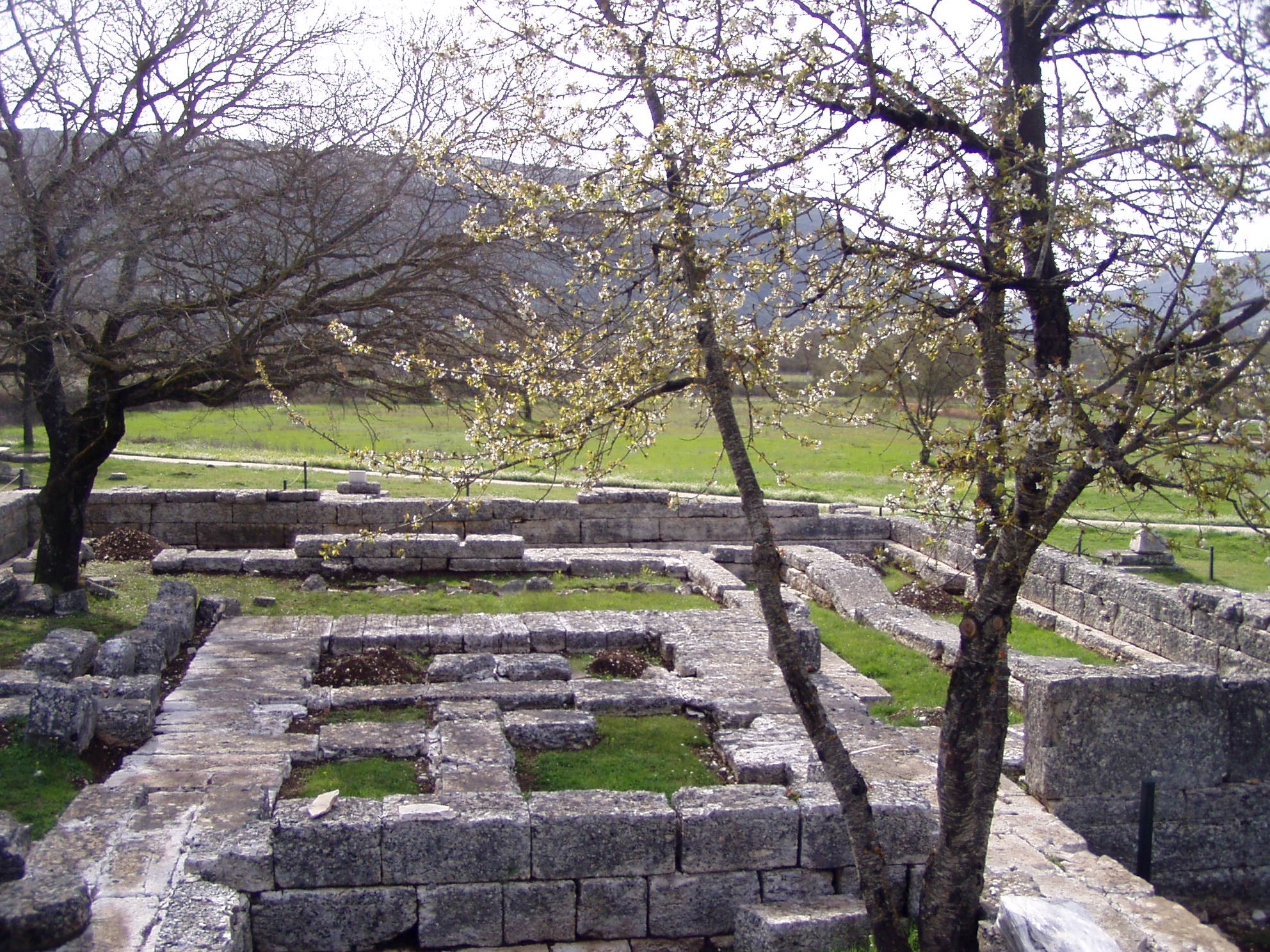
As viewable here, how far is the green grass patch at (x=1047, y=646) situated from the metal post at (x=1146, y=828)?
3.99 m

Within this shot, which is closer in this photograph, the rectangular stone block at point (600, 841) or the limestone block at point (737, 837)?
the rectangular stone block at point (600, 841)

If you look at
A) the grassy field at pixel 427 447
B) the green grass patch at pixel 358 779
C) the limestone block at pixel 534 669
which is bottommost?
the green grass patch at pixel 358 779

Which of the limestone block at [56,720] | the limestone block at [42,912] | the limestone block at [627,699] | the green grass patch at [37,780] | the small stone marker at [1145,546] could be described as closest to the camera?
the limestone block at [42,912]

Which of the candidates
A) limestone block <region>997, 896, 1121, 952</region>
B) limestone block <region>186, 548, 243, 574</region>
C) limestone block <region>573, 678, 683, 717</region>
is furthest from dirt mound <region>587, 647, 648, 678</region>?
limestone block <region>186, 548, 243, 574</region>

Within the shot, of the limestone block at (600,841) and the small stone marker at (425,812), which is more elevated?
the small stone marker at (425,812)

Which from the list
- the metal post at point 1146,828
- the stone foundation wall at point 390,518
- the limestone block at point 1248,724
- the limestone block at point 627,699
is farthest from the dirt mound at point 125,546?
the limestone block at point 1248,724

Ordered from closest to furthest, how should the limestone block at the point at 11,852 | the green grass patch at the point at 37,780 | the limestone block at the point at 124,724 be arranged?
the limestone block at the point at 11,852 → the green grass patch at the point at 37,780 → the limestone block at the point at 124,724

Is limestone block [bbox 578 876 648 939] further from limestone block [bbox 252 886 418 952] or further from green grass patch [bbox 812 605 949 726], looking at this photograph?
green grass patch [bbox 812 605 949 726]

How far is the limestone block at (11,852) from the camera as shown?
5953 mm

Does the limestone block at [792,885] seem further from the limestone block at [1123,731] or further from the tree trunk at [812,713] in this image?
the limestone block at [1123,731]

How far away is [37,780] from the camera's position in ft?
25.3

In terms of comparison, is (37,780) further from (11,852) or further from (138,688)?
(11,852)

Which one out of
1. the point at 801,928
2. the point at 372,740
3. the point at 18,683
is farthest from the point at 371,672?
the point at 801,928

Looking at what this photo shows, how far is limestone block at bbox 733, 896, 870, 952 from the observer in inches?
256
